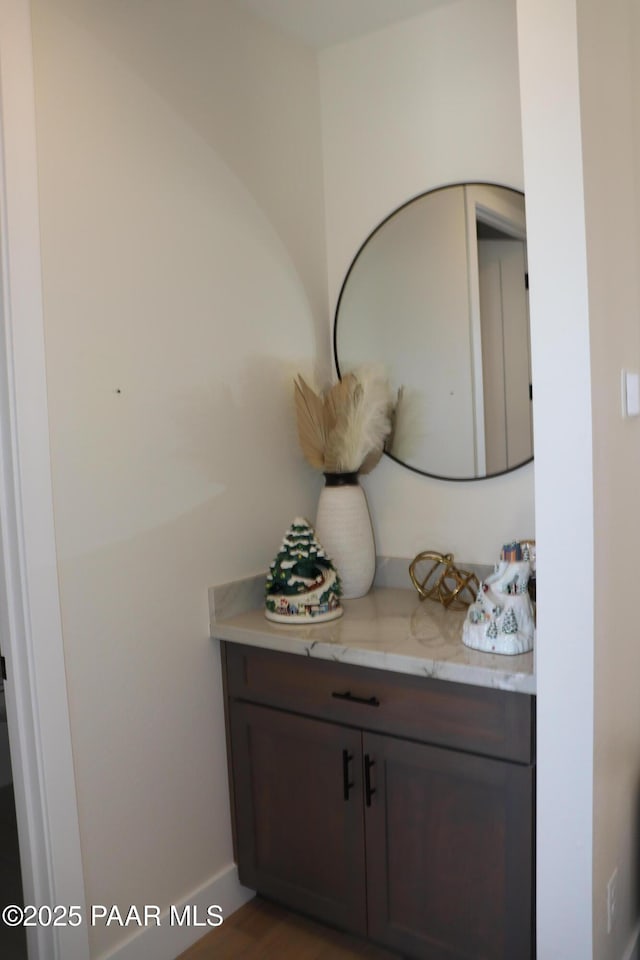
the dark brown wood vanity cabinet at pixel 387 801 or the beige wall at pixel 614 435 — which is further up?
the beige wall at pixel 614 435

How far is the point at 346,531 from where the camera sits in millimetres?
2217

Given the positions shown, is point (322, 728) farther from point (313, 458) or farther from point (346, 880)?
point (313, 458)

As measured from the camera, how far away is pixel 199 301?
6.55 ft

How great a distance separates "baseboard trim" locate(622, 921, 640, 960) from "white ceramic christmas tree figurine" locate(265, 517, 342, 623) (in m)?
1.02

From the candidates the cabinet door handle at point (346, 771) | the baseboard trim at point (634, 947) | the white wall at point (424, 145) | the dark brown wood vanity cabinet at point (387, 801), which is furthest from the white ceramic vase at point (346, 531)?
the baseboard trim at point (634, 947)

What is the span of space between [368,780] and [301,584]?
518 millimetres

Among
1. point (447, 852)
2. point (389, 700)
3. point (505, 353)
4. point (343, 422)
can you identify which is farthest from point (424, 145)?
point (447, 852)

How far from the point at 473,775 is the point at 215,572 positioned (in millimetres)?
849

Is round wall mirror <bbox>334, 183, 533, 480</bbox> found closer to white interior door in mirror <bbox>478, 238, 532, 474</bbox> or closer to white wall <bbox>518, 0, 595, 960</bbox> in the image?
white interior door in mirror <bbox>478, 238, 532, 474</bbox>

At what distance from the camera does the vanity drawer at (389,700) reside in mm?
1591

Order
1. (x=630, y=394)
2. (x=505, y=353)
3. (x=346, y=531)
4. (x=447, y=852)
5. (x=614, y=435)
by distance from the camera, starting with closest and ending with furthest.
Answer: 1. (x=614, y=435)
2. (x=630, y=394)
3. (x=447, y=852)
4. (x=505, y=353)
5. (x=346, y=531)

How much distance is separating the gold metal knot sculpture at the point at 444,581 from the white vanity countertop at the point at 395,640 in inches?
1.3

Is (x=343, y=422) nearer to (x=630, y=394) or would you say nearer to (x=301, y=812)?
(x=630, y=394)

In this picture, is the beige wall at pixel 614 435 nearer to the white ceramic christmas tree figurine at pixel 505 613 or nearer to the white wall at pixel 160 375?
the white ceramic christmas tree figurine at pixel 505 613
